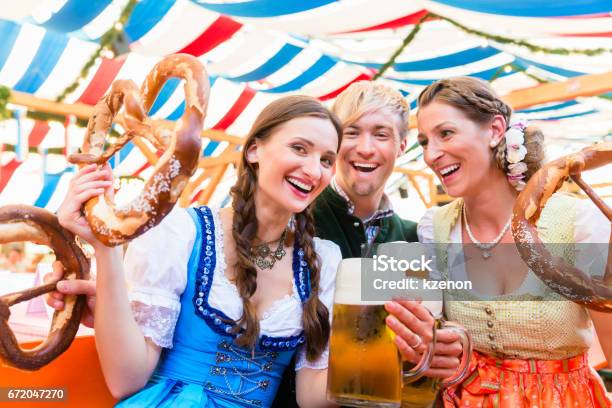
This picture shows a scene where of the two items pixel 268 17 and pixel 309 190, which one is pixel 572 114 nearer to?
pixel 268 17

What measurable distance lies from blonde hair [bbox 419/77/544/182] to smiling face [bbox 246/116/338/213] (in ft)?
1.13

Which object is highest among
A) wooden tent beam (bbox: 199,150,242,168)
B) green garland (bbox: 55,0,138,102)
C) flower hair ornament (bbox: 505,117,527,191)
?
wooden tent beam (bbox: 199,150,242,168)

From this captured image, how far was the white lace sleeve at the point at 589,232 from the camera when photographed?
115cm

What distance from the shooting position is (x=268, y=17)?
15.5ft

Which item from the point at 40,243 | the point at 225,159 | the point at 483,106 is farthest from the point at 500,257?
the point at 225,159

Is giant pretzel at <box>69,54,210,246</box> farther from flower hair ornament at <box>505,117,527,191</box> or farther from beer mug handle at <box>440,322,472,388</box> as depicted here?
flower hair ornament at <box>505,117,527,191</box>

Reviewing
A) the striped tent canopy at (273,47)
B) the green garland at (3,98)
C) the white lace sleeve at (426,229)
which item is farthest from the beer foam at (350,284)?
the green garland at (3,98)

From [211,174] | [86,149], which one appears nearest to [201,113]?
[86,149]

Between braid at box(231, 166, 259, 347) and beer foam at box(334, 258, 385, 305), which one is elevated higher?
braid at box(231, 166, 259, 347)

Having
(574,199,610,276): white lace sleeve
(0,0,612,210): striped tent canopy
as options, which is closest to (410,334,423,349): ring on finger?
(574,199,610,276): white lace sleeve

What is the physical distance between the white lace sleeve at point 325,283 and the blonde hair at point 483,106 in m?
0.50

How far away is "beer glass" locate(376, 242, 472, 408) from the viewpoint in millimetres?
956

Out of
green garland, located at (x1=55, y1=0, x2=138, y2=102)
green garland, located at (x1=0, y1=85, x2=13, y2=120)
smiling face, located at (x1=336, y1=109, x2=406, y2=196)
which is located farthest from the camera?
green garland, located at (x1=55, y1=0, x2=138, y2=102)

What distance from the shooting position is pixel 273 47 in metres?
5.84
